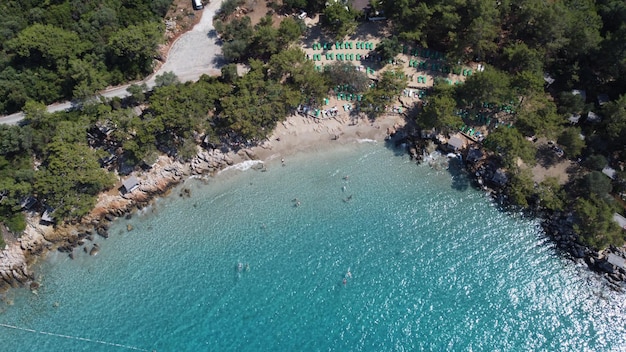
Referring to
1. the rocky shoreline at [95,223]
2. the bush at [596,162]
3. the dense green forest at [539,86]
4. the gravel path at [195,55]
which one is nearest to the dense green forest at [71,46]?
the gravel path at [195,55]

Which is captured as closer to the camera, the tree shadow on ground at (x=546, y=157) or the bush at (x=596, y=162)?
the bush at (x=596, y=162)

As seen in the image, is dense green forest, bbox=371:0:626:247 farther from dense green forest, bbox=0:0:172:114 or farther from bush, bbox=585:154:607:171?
dense green forest, bbox=0:0:172:114

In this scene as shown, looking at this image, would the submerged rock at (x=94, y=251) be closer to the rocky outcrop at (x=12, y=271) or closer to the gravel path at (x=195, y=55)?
the rocky outcrop at (x=12, y=271)

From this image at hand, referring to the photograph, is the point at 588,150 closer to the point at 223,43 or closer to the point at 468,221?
the point at 468,221

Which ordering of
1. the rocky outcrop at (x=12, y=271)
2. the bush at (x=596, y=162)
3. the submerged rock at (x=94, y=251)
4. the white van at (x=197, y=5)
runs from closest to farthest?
the bush at (x=596, y=162) → the rocky outcrop at (x=12, y=271) → the submerged rock at (x=94, y=251) → the white van at (x=197, y=5)

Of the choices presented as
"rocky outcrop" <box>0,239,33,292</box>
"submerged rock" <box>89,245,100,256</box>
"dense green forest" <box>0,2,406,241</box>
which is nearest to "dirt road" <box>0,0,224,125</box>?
"dense green forest" <box>0,2,406,241</box>

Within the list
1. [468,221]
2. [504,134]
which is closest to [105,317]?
[468,221]

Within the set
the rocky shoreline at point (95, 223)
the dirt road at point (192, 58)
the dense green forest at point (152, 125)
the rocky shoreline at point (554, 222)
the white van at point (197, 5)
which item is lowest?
the rocky shoreline at point (554, 222)

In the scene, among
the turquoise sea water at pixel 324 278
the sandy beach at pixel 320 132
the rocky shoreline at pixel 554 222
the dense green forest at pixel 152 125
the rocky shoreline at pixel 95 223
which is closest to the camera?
the turquoise sea water at pixel 324 278

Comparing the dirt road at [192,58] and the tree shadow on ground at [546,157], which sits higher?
the dirt road at [192,58]
